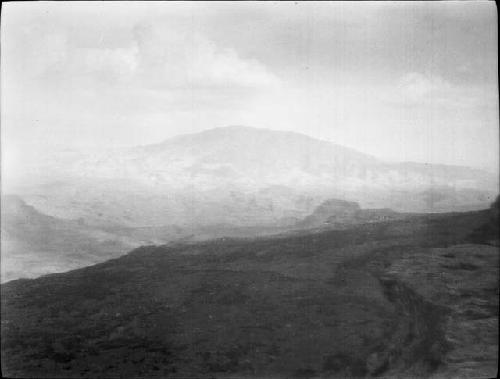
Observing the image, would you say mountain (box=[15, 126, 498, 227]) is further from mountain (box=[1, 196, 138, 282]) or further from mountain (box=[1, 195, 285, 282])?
A: mountain (box=[1, 196, 138, 282])

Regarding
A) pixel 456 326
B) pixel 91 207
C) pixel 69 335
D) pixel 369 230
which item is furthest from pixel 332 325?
pixel 91 207

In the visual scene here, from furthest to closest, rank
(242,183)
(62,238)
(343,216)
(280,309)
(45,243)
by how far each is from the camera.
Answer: (62,238) → (45,243) → (343,216) → (242,183) → (280,309)

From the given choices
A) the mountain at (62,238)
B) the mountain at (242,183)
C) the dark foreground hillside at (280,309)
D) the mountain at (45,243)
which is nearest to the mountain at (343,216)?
the mountain at (242,183)

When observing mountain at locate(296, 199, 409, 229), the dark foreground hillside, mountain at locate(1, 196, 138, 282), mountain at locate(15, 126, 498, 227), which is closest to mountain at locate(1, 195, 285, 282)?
mountain at locate(1, 196, 138, 282)

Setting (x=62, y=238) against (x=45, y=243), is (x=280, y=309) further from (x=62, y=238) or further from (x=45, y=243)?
(x=62, y=238)

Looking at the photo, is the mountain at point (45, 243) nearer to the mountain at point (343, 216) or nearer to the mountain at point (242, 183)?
the mountain at point (242, 183)

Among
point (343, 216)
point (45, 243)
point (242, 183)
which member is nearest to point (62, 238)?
point (45, 243)

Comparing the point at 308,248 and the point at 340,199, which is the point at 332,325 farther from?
the point at 340,199
